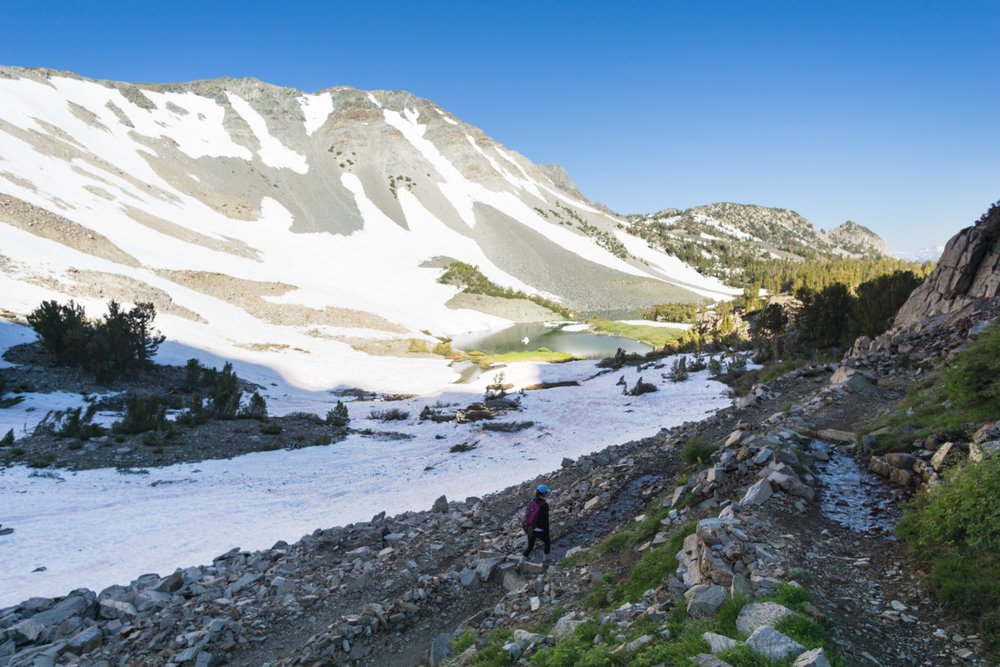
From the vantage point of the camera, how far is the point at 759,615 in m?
3.63

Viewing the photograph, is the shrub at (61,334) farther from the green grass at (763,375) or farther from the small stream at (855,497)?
the green grass at (763,375)

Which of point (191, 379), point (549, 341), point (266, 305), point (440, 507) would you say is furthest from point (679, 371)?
point (266, 305)

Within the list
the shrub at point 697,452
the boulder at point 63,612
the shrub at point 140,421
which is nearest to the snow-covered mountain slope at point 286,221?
the shrub at point 140,421

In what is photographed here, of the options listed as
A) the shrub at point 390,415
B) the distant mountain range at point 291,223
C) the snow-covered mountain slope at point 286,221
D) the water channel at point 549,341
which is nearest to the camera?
the shrub at point 390,415

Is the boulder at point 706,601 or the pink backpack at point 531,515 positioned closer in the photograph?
the boulder at point 706,601

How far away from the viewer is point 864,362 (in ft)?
37.1

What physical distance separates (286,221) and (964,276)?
299 ft

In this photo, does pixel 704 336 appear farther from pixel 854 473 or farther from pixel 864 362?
pixel 854 473

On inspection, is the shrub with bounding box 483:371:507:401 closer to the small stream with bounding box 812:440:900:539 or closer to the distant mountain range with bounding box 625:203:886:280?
the small stream with bounding box 812:440:900:539

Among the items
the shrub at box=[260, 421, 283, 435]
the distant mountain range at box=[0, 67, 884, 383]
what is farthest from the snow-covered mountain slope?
the shrub at box=[260, 421, 283, 435]

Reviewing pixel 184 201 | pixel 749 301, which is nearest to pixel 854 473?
pixel 749 301

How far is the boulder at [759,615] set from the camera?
3.53m

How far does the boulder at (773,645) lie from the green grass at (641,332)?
4560 cm

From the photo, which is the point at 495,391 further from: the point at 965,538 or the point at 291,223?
the point at 291,223
